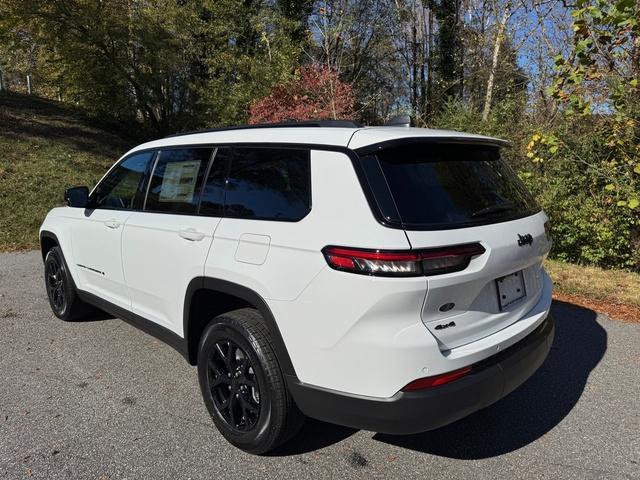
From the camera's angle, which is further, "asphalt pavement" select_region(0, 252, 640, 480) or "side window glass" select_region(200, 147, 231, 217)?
"side window glass" select_region(200, 147, 231, 217)

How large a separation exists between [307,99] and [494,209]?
39.3 feet

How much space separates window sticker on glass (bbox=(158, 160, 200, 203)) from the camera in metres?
3.30

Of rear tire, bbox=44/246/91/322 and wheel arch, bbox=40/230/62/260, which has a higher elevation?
wheel arch, bbox=40/230/62/260

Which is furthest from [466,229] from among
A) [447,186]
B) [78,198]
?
[78,198]

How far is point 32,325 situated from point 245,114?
12.9 meters

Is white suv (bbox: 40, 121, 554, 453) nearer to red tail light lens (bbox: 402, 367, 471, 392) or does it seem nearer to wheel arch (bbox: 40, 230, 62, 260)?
red tail light lens (bbox: 402, 367, 471, 392)

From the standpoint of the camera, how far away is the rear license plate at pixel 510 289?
8.61ft

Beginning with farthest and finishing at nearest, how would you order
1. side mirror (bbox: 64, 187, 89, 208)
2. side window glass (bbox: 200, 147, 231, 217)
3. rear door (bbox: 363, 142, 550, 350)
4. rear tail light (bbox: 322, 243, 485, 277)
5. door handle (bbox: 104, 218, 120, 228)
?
side mirror (bbox: 64, 187, 89, 208), door handle (bbox: 104, 218, 120, 228), side window glass (bbox: 200, 147, 231, 217), rear door (bbox: 363, 142, 550, 350), rear tail light (bbox: 322, 243, 485, 277)

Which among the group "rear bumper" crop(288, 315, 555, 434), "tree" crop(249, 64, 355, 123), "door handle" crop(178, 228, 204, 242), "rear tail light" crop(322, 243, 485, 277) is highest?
"tree" crop(249, 64, 355, 123)

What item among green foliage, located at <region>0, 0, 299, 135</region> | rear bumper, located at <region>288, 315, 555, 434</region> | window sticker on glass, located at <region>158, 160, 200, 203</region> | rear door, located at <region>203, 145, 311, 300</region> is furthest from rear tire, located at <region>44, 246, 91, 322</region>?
green foliage, located at <region>0, 0, 299, 135</region>

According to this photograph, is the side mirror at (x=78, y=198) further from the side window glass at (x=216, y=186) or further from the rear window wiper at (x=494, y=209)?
the rear window wiper at (x=494, y=209)

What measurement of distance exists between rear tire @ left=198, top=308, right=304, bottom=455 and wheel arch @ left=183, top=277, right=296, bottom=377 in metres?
0.08

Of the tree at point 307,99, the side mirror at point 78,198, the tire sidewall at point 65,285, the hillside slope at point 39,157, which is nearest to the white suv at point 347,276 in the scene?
the side mirror at point 78,198

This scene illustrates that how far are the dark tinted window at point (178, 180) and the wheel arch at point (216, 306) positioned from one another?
0.53 metres
